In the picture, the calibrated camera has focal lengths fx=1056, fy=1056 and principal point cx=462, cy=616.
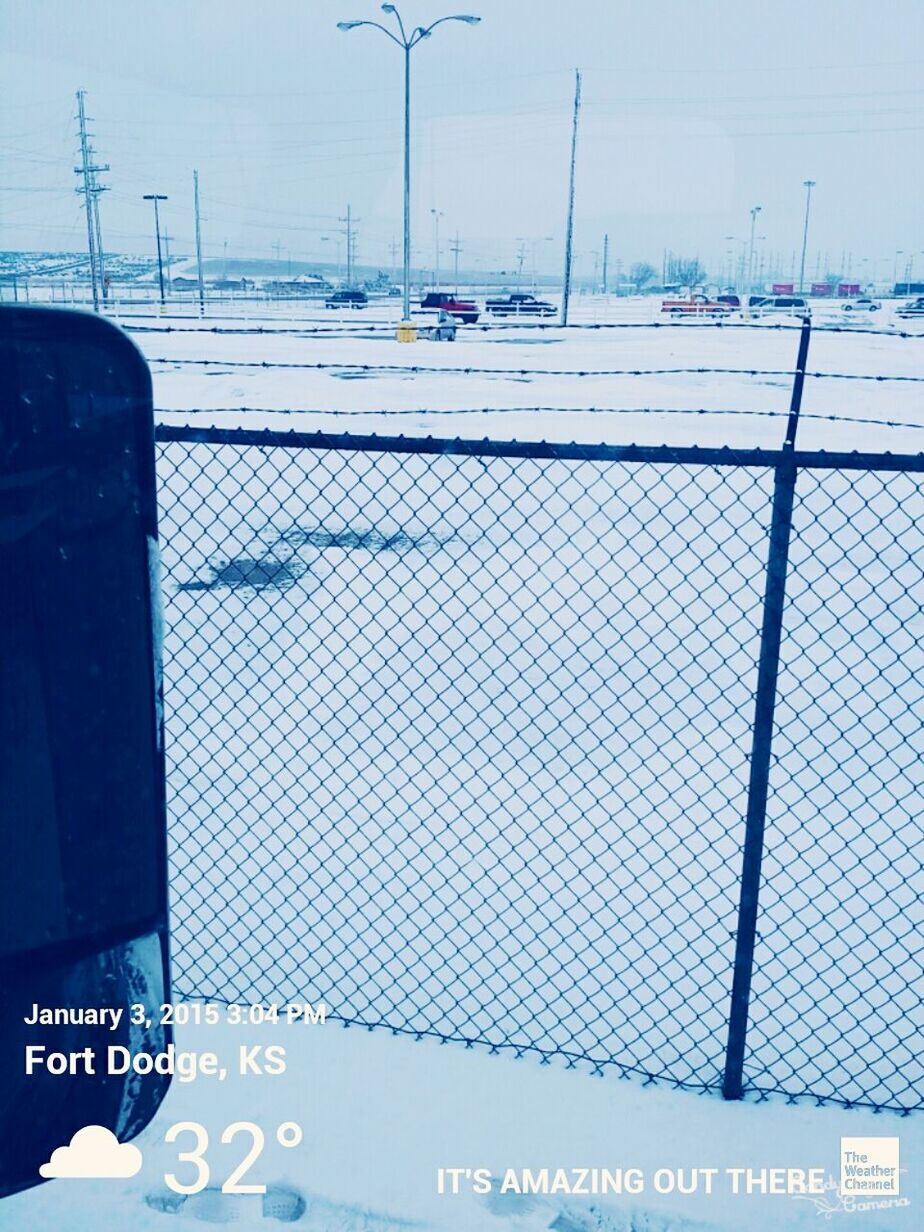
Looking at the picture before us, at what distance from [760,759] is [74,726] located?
2.14 meters

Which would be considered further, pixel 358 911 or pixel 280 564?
pixel 280 564

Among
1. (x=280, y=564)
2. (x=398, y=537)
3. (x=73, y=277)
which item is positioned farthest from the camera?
(x=73, y=277)

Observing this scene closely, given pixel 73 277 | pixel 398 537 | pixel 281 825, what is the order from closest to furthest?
pixel 281 825 < pixel 398 537 < pixel 73 277

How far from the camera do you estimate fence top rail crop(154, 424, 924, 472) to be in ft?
9.36

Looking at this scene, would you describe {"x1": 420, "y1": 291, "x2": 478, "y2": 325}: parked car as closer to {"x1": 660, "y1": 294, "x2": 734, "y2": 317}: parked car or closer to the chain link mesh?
{"x1": 660, "y1": 294, "x2": 734, "y2": 317}: parked car

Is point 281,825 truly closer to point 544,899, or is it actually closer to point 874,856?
point 544,899

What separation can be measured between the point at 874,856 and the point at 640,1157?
2.09 m

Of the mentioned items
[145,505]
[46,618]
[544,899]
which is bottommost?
[544,899]

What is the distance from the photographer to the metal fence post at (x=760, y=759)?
115 inches

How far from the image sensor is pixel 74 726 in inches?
57.1

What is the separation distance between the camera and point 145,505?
1.48 meters

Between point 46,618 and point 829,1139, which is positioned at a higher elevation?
point 46,618

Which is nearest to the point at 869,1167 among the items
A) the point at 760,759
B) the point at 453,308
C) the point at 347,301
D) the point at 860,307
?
the point at 760,759

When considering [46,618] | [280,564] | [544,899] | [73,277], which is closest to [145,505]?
[46,618]
